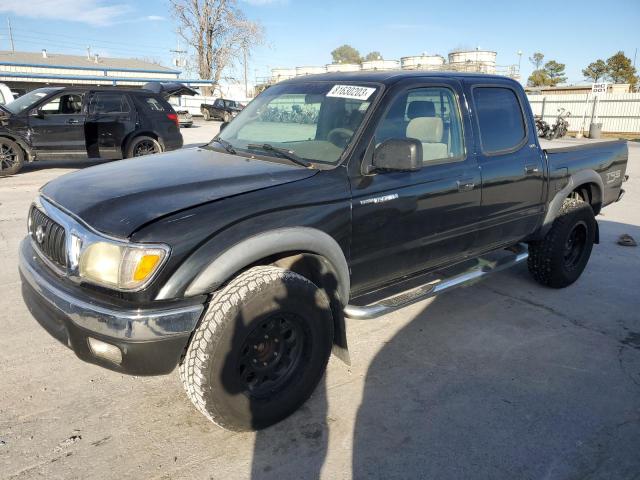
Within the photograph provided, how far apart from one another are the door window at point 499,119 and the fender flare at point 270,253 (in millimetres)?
1655

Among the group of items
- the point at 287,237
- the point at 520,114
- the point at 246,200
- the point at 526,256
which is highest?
the point at 520,114

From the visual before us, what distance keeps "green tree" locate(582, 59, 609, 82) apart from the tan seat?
2466 inches

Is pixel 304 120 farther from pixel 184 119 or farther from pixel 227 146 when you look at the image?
pixel 184 119

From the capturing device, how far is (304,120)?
3.55 m

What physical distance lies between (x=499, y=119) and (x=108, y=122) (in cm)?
909

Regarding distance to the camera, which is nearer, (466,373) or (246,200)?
(246,200)

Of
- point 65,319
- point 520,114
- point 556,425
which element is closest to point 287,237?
point 65,319

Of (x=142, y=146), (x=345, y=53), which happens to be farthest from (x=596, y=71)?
(x=345, y=53)

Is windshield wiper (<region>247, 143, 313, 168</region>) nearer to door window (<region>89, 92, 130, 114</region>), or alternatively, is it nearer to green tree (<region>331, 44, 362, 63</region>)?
door window (<region>89, 92, 130, 114</region>)

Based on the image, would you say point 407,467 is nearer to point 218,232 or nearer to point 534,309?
point 218,232

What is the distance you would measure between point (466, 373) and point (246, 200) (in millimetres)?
1894

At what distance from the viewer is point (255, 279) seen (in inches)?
96.8

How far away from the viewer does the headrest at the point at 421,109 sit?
11.1ft

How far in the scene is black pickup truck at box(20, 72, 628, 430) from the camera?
2289 millimetres
